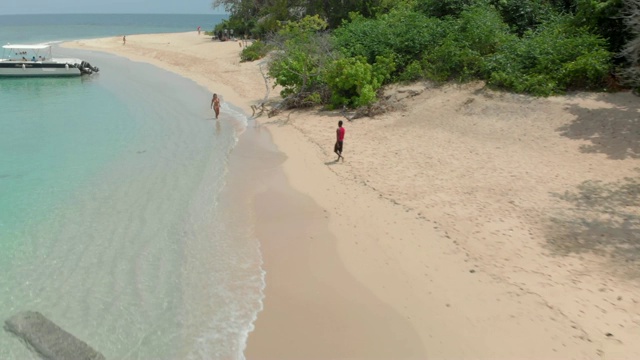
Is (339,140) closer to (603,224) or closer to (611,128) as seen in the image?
(603,224)

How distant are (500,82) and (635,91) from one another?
432 cm

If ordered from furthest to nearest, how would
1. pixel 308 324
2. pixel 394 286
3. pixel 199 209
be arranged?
pixel 199 209 < pixel 394 286 < pixel 308 324

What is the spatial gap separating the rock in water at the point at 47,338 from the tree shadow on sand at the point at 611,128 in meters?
13.3

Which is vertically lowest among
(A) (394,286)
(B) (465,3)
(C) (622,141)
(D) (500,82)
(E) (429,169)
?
(A) (394,286)

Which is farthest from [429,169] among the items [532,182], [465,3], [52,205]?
[465,3]

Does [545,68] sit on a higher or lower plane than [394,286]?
higher

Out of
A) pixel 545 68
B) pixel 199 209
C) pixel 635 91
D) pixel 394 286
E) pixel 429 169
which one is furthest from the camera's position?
pixel 545 68

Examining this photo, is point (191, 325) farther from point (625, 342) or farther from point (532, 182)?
point (532, 182)

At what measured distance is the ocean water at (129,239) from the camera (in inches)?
306

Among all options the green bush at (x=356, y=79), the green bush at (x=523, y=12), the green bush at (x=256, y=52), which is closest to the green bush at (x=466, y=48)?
the green bush at (x=356, y=79)

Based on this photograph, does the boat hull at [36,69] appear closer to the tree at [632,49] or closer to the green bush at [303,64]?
the green bush at [303,64]

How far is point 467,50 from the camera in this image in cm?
1942

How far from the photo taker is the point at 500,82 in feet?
59.0

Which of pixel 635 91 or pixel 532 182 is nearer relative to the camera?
pixel 532 182
